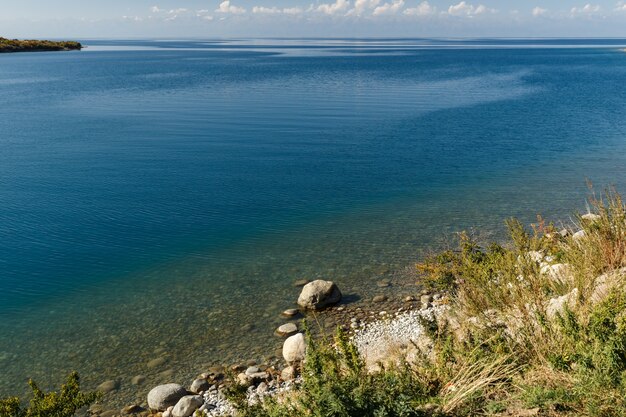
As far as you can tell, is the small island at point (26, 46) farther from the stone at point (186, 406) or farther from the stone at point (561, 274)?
the stone at point (561, 274)

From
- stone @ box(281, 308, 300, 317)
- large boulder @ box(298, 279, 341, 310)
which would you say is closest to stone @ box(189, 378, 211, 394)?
stone @ box(281, 308, 300, 317)

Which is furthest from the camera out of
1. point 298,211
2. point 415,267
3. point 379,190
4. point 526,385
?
point 379,190

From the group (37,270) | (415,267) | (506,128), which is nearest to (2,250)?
(37,270)

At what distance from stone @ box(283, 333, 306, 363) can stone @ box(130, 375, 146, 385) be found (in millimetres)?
3367

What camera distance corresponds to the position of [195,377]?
13.1m

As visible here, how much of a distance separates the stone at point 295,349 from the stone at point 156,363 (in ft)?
10.1

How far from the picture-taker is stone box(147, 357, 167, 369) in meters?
13.6

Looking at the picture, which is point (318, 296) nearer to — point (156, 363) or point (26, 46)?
point (156, 363)

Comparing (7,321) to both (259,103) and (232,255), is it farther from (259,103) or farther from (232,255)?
(259,103)

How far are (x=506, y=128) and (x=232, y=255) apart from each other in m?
29.8

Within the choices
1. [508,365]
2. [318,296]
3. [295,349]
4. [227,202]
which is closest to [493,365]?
[508,365]

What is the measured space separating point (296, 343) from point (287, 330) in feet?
4.76

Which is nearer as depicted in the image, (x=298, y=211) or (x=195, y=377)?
(x=195, y=377)

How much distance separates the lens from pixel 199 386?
12.5 metres
